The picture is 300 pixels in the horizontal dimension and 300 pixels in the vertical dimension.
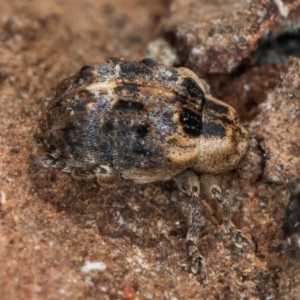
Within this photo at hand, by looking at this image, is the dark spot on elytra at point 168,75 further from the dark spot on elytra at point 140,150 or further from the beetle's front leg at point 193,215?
the beetle's front leg at point 193,215

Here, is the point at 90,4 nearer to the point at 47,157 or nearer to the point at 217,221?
the point at 47,157

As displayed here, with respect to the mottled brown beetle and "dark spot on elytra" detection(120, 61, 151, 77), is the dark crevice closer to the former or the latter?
the mottled brown beetle

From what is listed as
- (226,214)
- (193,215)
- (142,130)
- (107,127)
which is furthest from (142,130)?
(226,214)

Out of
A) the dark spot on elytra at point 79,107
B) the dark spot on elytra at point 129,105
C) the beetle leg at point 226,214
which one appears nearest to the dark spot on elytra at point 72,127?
the dark spot on elytra at point 79,107

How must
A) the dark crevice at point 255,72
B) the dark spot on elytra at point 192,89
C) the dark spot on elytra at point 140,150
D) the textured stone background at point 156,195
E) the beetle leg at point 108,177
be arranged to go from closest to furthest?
the textured stone background at point 156,195 → the dark spot on elytra at point 140,150 → the beetle leg at point 108,177 → the dark spot on elytra at point 192,89 → the dark crevice at point 255,72

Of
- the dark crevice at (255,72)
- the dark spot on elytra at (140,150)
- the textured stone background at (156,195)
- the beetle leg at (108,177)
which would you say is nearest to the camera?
the textured stone background at (156,195)

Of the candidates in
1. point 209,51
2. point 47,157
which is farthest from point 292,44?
point 47,157

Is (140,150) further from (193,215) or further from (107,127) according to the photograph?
(193,215)
